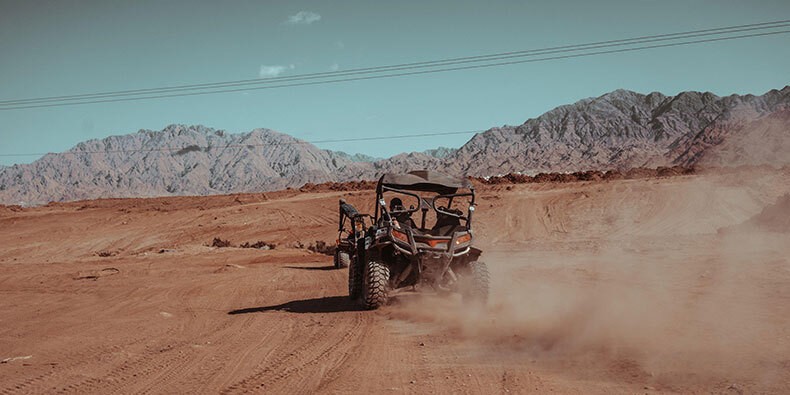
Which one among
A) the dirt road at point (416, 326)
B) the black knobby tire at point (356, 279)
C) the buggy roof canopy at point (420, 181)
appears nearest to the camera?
the dirt road at point (416, 326)

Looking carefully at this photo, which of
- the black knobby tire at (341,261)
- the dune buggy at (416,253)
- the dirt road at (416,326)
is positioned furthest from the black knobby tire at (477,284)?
the black knobby tire at (341,261)

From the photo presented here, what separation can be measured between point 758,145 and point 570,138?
192619mm

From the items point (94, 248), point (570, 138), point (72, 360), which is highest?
point (570, 138)

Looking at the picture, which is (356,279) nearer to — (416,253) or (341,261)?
(416,253)

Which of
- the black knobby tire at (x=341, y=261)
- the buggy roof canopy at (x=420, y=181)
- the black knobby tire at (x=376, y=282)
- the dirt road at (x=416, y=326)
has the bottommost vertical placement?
the black knobby tire at (x=341, y=261)

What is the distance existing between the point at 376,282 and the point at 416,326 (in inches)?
48.4

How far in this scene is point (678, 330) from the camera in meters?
6.95

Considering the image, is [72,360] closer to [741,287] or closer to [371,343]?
[371,343]

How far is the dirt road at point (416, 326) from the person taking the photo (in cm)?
541

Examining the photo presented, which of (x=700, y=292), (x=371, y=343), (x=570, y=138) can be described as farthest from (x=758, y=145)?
(x=570, y=138)

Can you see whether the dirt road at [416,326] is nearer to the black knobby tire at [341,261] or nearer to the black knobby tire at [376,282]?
the black knobby tire at [376,282]

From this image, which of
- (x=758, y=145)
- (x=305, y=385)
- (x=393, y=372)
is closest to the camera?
(x=305, y=385)

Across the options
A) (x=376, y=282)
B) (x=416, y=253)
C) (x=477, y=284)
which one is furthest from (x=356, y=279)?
(x=477, y=284)

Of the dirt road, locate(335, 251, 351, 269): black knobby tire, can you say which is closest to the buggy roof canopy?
the dirt road
